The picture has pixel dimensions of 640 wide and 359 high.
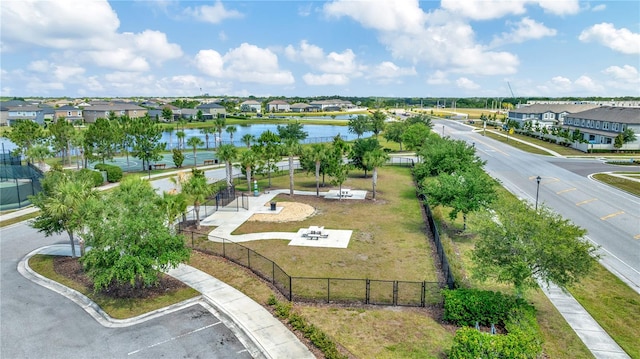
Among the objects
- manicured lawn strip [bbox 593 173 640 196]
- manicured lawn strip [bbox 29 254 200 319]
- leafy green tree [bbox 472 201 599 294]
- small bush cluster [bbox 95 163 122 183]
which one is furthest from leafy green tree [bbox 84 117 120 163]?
manicured lawn strip [bbox 593 173 640 196]

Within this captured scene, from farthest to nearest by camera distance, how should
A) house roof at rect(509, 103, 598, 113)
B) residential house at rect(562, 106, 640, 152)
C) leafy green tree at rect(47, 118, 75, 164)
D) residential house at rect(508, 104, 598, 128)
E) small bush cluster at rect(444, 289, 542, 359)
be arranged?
house roof at rect(509, 103, 598, 113), residential house at rect(508, 104, 598, 128), residential house at rect(562, 106, 640, 152), leafy green tree at rect(47, 118, 75, 164), small bush cluster at rect(444, 289, 542, 359)

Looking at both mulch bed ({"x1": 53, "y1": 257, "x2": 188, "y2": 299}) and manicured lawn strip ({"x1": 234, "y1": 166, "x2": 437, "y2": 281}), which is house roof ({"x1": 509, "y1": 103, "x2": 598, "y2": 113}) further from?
mulch bed ({"x1": 53, "y1": 257, "x2": 188, "y2": 299})

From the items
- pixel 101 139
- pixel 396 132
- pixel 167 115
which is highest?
pixel 167 115

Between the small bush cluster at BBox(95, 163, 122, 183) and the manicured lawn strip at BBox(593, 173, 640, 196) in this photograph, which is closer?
the manicured lawn strip at BBox(593, 173, 640, 196)

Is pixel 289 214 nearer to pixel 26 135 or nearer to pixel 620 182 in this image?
pixel 620 182

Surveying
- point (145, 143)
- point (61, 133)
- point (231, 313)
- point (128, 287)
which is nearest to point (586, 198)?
point (231, 313)

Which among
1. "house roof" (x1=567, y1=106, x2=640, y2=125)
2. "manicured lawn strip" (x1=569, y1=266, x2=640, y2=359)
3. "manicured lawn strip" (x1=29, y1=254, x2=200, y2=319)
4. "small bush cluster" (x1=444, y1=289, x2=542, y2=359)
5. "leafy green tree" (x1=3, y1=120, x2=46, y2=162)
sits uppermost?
"house roof" (x1=567, y1=106, x2=640, y2=125)

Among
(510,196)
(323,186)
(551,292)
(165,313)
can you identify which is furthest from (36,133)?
(551,292)
